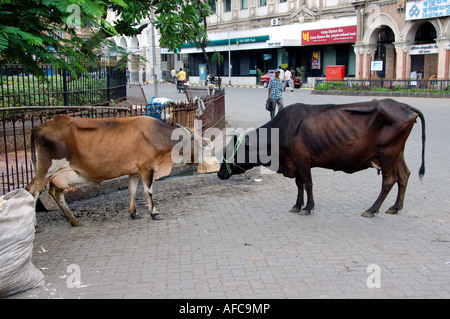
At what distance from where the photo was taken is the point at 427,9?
28.9 meters

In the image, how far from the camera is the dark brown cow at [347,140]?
21.8ft

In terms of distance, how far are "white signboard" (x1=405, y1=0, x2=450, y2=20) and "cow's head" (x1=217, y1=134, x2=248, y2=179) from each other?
2513 cm

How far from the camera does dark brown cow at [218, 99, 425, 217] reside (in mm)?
6648

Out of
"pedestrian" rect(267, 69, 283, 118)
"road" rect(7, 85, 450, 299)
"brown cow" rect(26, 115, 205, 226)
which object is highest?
"pedestrian" rect(267, 69, 283, 118)

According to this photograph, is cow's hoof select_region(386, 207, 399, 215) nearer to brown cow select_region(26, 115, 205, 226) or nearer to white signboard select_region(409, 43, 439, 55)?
brown cow select_region(26, 115, 205, 226)

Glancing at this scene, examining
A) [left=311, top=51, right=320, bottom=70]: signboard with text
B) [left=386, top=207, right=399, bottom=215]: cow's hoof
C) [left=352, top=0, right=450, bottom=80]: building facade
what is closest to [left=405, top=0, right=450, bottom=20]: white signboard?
[left=352, top=0, right=450, bottom=80]: building facade

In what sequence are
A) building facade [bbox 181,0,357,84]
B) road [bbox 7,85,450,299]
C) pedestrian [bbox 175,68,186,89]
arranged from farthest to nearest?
building facade [bbox 181,0,357,84] < pedestrian [bbox 175,68,186,89] < road [bbox 7,85,450,299]

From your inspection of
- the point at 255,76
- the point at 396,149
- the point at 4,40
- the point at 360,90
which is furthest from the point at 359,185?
the point at 255,76

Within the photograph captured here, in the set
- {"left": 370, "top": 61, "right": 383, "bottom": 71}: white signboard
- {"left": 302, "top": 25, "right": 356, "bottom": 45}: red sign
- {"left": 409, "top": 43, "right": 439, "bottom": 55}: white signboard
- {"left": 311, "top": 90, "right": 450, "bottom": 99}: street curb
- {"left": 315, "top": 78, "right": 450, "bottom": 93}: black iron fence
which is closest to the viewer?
{"left": 311, "top": 90, "right": 450, "bottom": 99}: street curb

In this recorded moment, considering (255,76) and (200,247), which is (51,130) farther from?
(255,76)

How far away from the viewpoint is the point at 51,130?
20.9ft

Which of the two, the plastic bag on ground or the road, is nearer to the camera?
the plastic bag on ground

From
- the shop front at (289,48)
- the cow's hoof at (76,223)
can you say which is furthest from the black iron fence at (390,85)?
the cow's hoof at (76,223)

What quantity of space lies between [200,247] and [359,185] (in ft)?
13.1
